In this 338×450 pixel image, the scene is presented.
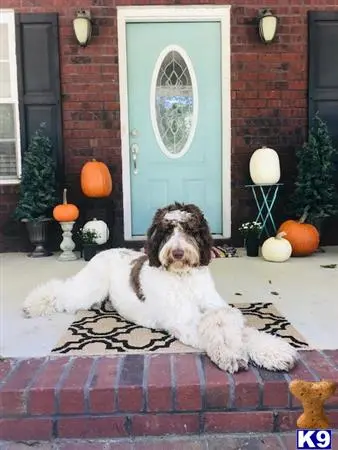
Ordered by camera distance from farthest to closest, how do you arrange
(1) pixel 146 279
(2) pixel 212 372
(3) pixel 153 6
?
1. (3) pixel 153 6
2. (1) pixel 146 279
3. (2) pixel 212 372

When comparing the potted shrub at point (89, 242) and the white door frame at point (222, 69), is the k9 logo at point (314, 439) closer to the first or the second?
the potted shrub at point (89, 242)

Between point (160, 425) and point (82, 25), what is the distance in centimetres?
432

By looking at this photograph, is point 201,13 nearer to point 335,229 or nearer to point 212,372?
point 335,229

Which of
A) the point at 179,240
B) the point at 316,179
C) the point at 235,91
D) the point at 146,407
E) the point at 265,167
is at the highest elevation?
the point at 235,91

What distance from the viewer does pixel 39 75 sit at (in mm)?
5578

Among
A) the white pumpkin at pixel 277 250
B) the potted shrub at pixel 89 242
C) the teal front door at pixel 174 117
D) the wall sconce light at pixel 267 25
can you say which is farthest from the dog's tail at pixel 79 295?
the wall sconce light at pixel 267 25

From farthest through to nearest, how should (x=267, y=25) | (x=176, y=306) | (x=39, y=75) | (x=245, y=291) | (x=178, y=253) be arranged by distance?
(x=39, y=75) → (x=267, y=25) → (x=245, y=291) → (x=176, y=306) → (x=178, y=253)

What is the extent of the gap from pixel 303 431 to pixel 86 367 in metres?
0.95

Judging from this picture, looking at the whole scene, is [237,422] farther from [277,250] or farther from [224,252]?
[224,252]

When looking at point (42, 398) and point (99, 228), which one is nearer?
point (42, 398)

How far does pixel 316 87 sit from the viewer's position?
5656 mm

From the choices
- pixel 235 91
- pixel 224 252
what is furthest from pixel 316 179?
pixel 235 91

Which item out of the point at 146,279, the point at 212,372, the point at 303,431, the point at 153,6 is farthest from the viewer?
the point at 153,6

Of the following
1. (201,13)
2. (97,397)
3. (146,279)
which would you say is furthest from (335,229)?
(97,397)
